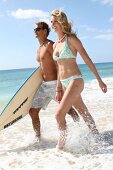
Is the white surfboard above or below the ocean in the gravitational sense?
above

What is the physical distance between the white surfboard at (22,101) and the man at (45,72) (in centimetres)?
13

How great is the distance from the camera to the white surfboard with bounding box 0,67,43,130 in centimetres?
602

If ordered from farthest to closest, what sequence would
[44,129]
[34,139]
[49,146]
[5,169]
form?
[44,129], [34,139], [49,146], [5,169]

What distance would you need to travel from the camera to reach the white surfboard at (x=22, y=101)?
19.7 ft

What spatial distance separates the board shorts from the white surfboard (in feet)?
0.43

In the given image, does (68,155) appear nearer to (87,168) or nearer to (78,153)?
(78,153)

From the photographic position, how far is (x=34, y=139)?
6.27 meters

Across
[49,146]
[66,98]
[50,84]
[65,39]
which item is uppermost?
[65,39]

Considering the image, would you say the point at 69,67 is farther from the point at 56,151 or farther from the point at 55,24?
the point at 56,151

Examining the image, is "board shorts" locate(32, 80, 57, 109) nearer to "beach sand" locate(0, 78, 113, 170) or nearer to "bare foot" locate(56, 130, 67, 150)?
"beach sand" locate(0, 78, 113, 170)

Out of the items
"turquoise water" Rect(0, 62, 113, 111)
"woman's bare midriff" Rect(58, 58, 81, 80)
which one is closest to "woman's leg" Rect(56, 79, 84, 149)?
"woman's bare midriff" Rect(58, 58, 81, 80)

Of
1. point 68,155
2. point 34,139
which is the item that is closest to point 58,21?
point 68,155

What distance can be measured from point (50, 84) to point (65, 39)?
1023 mm

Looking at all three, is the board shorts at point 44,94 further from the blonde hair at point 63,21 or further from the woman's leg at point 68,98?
the blonde hair at point 63,21
